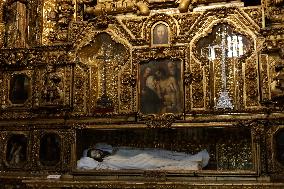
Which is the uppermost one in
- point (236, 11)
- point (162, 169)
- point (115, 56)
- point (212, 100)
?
point (236, 11)

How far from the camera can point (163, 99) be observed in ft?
25.6

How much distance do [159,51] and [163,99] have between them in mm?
917

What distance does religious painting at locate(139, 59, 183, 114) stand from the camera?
7.75 m

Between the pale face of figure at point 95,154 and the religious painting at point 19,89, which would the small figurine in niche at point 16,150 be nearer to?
the religious painting at point 19,89

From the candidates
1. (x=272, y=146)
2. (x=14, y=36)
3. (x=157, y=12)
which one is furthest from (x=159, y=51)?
(x=14, y=36)

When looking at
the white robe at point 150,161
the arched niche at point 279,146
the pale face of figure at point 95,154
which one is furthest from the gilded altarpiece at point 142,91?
the pale face of figure at point 95,154

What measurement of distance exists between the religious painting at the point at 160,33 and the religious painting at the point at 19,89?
9.02 feet

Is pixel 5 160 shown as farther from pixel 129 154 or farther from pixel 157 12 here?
pixel 157 12

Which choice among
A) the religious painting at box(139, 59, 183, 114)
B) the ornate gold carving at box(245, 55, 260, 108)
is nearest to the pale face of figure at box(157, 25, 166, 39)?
the religious painting at box(139, 59, 183, 114)

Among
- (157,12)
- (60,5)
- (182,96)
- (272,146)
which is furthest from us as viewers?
(60,5)

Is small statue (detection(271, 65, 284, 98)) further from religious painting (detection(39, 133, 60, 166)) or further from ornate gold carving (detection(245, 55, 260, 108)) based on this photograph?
religious painting (detection(39, 133, 60, 166))

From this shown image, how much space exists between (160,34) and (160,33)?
0.02 metres

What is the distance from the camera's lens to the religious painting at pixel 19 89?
8.59 metres

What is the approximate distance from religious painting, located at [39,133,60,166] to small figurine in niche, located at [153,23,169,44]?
272 centimetres
